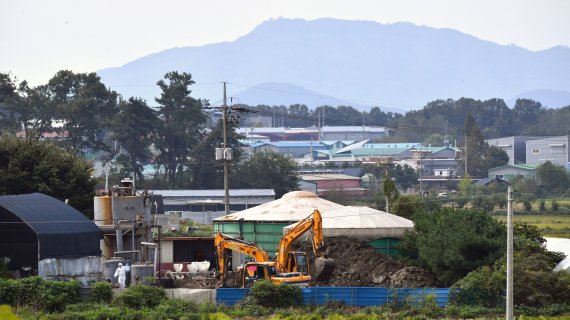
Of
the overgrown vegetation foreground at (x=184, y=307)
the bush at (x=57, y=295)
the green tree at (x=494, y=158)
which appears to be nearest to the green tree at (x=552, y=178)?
the green tree at (x=494, y=158)

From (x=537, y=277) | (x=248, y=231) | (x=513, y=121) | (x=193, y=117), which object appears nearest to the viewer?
(x=537, y=277)

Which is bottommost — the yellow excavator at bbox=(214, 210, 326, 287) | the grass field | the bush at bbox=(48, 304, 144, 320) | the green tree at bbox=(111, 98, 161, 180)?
the grass field

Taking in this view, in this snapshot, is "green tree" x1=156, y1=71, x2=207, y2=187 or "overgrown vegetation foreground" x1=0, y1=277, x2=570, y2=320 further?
"green tree" x1=156, y1=71, x2=207, y2=187

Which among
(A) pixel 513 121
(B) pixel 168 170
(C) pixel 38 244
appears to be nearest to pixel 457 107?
(A) pixel 513 121

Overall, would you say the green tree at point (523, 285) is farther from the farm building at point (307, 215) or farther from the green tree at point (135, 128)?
the green tree at point (135, 128)

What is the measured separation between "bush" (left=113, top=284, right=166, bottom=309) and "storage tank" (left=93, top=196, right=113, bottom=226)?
30.0ft

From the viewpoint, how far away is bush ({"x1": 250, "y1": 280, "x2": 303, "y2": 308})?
3234cm

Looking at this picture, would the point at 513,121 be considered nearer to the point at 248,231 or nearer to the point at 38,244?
the point at 248,231

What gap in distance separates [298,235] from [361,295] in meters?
5.16

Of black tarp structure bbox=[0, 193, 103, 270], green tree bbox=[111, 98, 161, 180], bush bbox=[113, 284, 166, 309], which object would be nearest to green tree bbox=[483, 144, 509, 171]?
green tree bbox=[111, 98, 161, 180]

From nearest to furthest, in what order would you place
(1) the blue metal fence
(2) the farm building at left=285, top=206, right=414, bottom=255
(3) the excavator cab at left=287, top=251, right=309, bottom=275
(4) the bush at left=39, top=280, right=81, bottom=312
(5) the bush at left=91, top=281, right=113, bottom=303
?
1. (4) the bush at left=39, top=280, right=81, bottom=312
2. (1) the blue metal fence
3. (5) the bush at left=91, top=281, right=113, bottom=303
4. (3) the excavator cab at left=287, top=251, right=309, bottom=275
5. (2) the farm building at left=285, top=206, right=414, bottom=255

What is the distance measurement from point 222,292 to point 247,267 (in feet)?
7.49

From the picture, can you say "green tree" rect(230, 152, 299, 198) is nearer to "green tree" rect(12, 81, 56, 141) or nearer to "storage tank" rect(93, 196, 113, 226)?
"green tree" rect(12, 81, 56, 141)

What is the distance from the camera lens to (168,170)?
101 m
